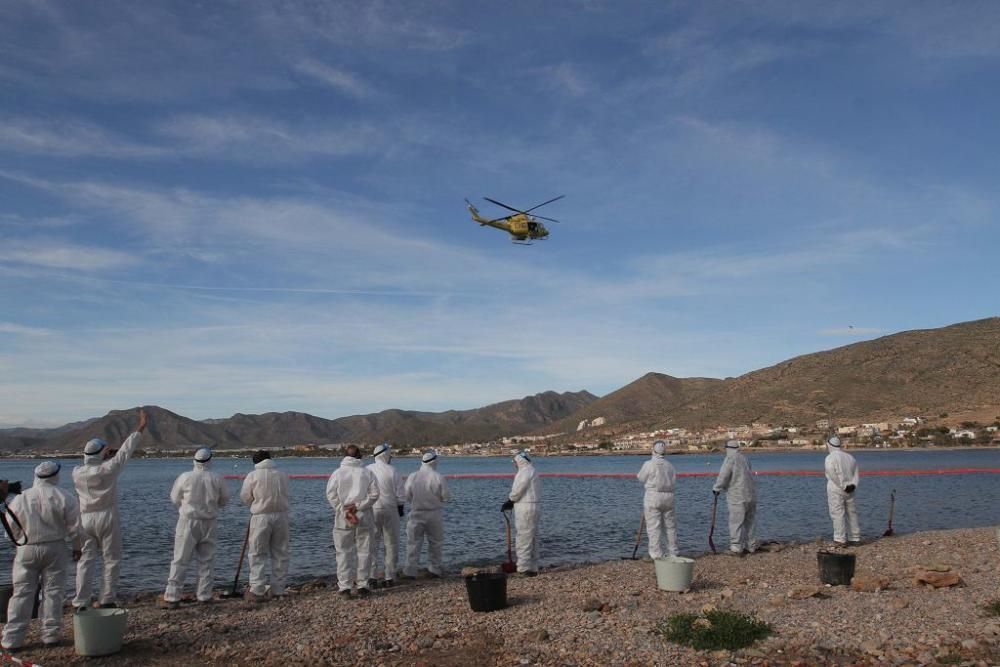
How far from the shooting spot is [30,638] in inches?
372

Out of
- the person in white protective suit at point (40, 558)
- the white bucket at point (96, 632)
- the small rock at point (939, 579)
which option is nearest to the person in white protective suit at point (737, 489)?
the small rock at point (939, 579)

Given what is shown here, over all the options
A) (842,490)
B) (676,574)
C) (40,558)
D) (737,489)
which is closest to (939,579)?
(676,574)

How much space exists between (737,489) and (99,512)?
11.4 meters

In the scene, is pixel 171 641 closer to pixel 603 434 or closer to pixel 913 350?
pixel 913 350

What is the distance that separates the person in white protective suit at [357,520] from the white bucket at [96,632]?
12.1 feet

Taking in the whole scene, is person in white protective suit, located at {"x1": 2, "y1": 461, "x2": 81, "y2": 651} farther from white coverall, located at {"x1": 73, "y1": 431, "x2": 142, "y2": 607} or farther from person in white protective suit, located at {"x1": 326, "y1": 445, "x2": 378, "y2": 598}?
person in white protective suit, located at {"x1": 326, "y1": 445, "x2": 378, "y2": 598}

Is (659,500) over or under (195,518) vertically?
under

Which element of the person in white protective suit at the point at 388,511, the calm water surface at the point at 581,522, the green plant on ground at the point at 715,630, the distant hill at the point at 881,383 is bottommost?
the calm water surface at the point at 581,522

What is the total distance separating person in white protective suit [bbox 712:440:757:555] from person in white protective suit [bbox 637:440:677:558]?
1.45 m

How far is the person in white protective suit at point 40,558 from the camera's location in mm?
8938

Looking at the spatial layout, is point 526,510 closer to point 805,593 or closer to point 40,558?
point 805,593

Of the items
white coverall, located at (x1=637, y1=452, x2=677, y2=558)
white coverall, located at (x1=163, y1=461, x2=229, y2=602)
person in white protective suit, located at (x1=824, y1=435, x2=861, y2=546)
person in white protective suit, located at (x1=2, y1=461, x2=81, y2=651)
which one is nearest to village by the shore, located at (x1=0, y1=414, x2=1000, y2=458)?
person in white protective suit, located at (x1=824, y1=435, x2=861, y2=546)

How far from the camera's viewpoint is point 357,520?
11930 mm

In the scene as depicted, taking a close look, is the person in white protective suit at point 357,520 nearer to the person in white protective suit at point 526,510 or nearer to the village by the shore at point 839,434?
the person in white protective suit at point 526,510
